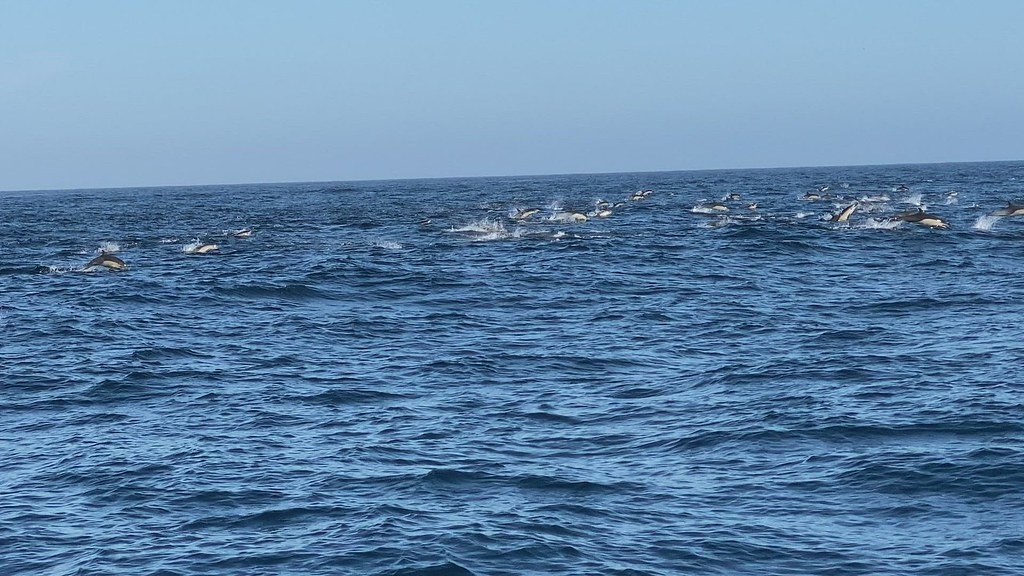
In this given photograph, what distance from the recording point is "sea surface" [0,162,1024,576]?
10992 mm

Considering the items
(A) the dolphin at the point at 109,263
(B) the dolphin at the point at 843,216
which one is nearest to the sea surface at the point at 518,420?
(A) the dolphin at the point at 109,263

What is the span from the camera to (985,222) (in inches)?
1809

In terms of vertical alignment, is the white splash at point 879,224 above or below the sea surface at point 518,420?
above

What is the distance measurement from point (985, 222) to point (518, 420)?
35236 millimetres

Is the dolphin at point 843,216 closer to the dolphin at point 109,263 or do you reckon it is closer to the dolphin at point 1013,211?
the dolphin at point 1013,211

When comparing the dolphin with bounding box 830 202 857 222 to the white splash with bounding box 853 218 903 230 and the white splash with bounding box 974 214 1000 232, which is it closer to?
the white splash with bounding box 853 218 903 230

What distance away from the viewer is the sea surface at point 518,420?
1099cm

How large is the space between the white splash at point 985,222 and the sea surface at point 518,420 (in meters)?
9.99

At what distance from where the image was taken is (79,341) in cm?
2359

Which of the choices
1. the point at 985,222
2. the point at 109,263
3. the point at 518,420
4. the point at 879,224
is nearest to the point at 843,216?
the point at 879,224

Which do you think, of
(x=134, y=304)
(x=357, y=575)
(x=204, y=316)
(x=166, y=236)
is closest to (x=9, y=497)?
(x=357, y=575)

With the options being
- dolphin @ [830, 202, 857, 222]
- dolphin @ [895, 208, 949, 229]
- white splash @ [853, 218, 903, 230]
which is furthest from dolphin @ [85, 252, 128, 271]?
dolphin @ [830, 202, 857, 222]

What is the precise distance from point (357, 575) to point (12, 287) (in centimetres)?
2576

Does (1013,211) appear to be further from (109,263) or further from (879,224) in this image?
(109,263)
